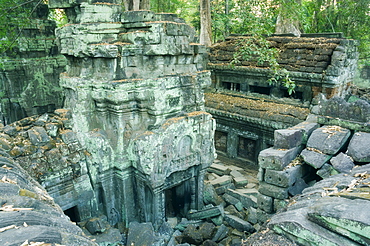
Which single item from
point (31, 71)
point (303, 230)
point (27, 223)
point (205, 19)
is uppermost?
point (205, 19)

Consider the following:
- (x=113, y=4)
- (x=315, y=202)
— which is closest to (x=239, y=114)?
(x=113, y=4)

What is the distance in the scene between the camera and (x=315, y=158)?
510cm

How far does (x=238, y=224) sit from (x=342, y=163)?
3415 millimetres

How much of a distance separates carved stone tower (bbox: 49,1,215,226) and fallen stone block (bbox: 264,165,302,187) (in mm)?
2584

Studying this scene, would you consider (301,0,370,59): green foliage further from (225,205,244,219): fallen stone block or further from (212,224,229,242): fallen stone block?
(212,224,229,242): fallen stone block

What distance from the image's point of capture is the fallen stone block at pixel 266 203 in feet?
18.1

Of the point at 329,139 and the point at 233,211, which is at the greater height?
the point at 329,139

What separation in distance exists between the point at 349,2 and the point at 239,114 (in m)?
10.4

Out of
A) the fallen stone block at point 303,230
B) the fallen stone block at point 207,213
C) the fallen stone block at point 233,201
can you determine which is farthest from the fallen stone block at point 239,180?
the fallen stone block at point 303,230

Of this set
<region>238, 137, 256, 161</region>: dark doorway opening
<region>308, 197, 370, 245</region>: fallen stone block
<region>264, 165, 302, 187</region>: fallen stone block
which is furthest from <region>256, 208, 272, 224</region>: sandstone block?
<region>238, 137, 256, 161</region>: dark doorway opening

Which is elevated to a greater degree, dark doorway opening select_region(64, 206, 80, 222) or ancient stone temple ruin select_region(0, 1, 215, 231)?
ancient stone temple ruin select_region(0, 1, 215, 231)

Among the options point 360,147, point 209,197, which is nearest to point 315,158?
point 360,147

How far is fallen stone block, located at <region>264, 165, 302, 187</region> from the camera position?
16.9 feet

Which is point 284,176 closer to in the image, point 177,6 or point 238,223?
point 238,223
